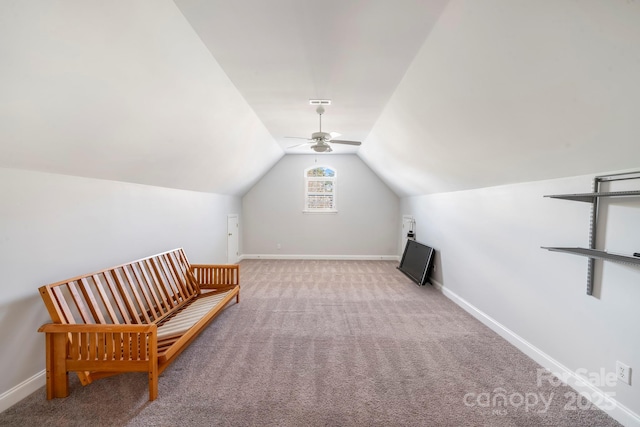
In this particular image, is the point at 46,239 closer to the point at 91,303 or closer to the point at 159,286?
the point at 91,303

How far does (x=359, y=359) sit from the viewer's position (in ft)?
8.11

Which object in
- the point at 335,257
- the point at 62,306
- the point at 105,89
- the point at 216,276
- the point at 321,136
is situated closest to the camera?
the point at 105,89

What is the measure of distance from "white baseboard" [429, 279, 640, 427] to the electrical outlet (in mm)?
176

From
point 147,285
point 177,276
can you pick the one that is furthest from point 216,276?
point 147,285

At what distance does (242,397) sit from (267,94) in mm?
3009

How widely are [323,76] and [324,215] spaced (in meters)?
4.52

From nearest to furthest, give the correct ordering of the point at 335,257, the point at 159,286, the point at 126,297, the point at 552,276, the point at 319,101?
the point at 552,276 → the point at 126,297 → the point at 159,286 → the point at 319,101 → the point at 335,257

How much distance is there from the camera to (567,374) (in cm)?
215

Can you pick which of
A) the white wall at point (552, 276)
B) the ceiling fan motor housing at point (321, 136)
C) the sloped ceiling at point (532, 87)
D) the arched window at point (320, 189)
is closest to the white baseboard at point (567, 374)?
the white wall at point (552, 276)

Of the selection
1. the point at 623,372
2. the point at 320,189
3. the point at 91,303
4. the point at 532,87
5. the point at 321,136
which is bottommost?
the point at 623,372

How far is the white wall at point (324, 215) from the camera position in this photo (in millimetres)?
6996

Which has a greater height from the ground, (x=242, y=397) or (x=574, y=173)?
(x=574, y=173)

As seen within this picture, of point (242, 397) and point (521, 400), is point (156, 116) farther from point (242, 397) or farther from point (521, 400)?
point (521, 400)

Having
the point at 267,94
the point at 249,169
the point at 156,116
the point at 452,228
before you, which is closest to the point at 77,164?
the point at 156,116
